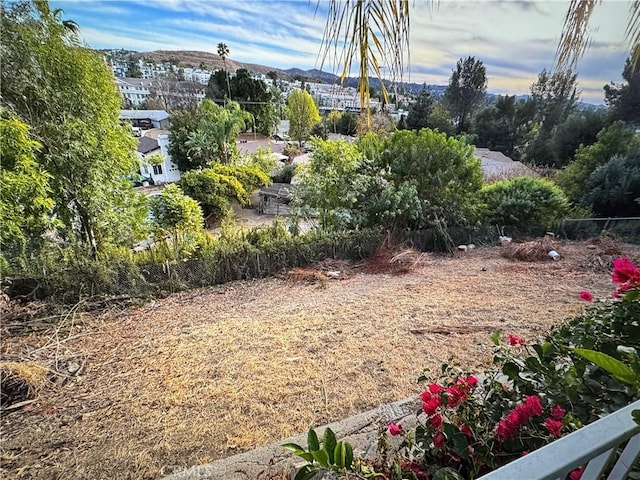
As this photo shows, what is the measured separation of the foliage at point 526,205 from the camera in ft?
19.8

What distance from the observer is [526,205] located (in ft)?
19.6

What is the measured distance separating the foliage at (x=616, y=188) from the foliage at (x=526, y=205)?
1.62 metres

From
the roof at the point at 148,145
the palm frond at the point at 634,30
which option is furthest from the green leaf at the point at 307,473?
the roof at the point at 148,145

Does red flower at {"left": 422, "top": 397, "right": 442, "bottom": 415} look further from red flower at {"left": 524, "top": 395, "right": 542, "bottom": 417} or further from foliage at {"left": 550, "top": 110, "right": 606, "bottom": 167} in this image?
foliage at {"left": 550, "top": 110, "right": 606, "bottom": 167}

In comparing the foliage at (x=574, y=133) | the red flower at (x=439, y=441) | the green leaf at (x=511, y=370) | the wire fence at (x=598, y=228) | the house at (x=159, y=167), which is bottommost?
the house at (x=159, y=167)

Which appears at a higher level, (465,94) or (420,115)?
(465,94)

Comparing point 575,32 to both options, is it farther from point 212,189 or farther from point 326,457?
point 212,189

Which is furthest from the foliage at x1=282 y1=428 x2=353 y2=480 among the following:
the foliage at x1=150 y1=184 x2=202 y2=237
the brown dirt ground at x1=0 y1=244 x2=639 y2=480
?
the foliage at x1=150 y1=184 x2=202 y2=237

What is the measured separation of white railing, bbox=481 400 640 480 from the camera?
16.7 inches

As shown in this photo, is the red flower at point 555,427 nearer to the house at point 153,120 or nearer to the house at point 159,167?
the house at point 159,167

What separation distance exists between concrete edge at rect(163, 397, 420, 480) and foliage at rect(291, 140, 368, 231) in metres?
3.94

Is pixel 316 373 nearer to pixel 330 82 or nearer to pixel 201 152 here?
pixel 330 82

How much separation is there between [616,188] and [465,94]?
15584 mm

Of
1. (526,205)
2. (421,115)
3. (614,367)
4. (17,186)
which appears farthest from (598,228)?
(421,115)
